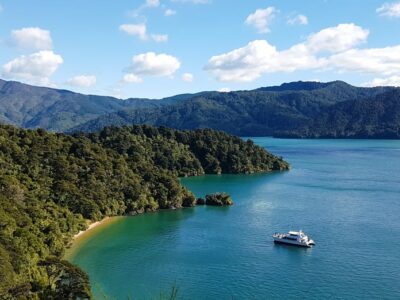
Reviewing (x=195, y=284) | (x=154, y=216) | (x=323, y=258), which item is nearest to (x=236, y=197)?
(x=154, y=216)

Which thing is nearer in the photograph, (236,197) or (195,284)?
(195,284)

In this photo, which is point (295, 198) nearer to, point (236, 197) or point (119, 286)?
point (236, 197)

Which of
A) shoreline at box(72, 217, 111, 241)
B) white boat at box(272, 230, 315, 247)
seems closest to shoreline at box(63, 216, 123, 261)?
shoreline at box(72, 217, 111, 241)

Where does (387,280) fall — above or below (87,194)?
below

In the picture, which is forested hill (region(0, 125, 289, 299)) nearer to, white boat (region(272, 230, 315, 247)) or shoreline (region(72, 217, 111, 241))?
shoreline (region(72, 217, 111, 241))

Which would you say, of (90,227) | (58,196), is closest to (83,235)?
(90,227)

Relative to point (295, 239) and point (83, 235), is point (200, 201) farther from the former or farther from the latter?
point (295, 239)

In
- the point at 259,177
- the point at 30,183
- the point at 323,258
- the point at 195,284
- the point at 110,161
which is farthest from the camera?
the point at 259,177
